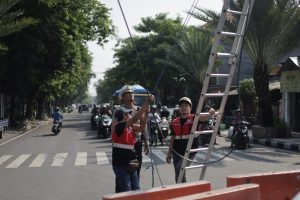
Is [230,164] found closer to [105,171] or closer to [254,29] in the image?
[105,171]

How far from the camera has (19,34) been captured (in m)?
29.4

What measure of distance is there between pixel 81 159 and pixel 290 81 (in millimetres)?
12282

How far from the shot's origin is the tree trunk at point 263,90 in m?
21.4

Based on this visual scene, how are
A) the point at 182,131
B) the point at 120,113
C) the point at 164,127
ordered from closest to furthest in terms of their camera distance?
the point at 120,113, the point at 182,131, the point at 164,127

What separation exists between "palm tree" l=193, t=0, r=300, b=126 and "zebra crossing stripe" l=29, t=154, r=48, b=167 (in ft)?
30.4

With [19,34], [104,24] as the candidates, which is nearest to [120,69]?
[104,24]

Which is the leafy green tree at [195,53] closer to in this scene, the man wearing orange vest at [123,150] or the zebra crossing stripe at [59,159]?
the zebra crossing stripe at [59,159]

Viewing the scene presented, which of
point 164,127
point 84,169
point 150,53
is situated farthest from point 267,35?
point 150,53

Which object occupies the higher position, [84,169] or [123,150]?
[123,150]

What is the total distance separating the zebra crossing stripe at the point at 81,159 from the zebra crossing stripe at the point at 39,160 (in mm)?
1029

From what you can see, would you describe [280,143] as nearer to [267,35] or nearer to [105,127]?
[267,35]

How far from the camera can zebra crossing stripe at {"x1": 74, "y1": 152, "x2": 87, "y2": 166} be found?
13887mm

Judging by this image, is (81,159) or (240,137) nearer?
(81,159)

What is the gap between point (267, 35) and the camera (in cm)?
2072
